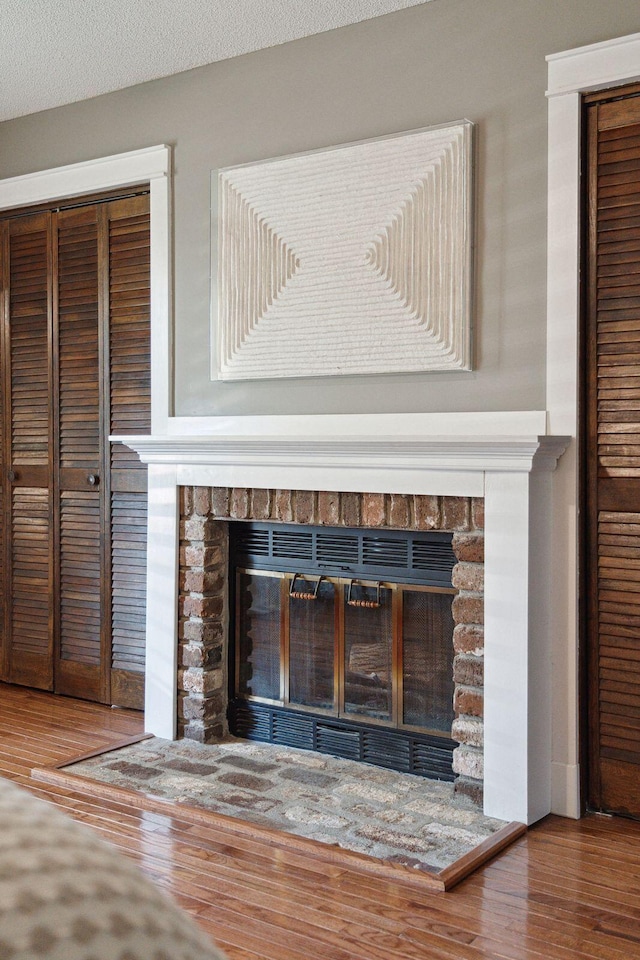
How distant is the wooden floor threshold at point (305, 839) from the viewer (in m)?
2.34

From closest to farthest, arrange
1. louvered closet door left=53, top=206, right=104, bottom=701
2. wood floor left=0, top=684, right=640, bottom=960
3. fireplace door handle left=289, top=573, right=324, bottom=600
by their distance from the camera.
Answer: wood floor left=0, top=684, right=640, bottom=960 → fireplace door handle left=289, top=573, right=324, bottom=600 → louvered closet door left=53, top=206, right=104, bottom=701

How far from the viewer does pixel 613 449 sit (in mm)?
2754

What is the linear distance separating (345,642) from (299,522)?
0.47m

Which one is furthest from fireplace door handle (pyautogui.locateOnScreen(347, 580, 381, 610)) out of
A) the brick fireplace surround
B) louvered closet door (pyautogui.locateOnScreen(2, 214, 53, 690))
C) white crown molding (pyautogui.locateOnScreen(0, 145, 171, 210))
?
white crown molding (pyautogui.locateOnScreen(0, 145, 171, 210))

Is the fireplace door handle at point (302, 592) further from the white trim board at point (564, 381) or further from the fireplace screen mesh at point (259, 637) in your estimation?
the white trim board at point (564, 381)

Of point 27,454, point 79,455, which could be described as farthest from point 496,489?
point 27,454

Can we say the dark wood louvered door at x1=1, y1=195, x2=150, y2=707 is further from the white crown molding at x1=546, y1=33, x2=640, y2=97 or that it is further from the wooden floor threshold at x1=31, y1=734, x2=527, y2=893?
the white crown molding at x1=546, y1=33, x2=640, y2=97

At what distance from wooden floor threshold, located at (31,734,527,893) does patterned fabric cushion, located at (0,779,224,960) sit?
2.37 meters

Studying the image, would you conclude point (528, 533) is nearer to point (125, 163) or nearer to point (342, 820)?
point (342, 820)

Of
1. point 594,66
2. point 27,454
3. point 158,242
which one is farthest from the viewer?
point 27,454

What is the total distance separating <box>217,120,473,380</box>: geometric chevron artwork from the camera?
2.95 m

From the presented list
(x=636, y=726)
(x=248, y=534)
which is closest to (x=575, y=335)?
(x=636, y=726)

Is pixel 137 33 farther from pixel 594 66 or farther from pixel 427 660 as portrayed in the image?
pixel 427 660

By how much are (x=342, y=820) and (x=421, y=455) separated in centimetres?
114
